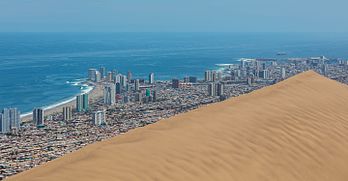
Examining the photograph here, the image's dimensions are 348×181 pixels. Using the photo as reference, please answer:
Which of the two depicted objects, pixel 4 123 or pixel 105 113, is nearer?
pixel 4 123

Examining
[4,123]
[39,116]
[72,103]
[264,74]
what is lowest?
[4,123]

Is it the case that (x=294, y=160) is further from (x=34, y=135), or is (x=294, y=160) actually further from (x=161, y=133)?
(x=34, y=135)

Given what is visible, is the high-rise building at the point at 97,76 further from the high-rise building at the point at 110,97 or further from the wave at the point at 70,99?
the high-rise building at the point at 110,97

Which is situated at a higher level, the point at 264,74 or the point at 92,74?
the point at 264,74

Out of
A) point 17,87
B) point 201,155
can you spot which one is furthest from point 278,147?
point 17,87

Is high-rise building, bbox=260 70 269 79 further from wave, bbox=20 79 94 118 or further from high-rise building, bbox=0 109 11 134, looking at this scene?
high-rise building, bbox=0 109 11 134

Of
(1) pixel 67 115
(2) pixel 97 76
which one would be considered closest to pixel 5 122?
(1) pixel 67 115

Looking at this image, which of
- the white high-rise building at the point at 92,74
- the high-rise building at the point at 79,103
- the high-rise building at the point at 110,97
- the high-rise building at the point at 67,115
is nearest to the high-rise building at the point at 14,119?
the high-rise building at the point at 67,115

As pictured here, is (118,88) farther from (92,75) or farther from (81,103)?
(81,103)
